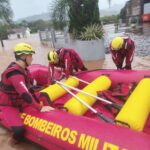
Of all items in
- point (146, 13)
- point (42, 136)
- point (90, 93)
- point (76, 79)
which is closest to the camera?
point (42, 136)

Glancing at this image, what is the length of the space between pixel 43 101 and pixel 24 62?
80 centimetres

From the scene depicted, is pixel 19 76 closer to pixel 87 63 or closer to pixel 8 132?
pixel 8 132

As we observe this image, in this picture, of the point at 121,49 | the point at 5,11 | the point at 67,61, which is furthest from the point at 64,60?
the point at 5,11

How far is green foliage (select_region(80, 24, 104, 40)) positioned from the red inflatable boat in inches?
160

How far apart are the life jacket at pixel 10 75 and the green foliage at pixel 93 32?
5110mm

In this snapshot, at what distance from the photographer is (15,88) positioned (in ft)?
10.4

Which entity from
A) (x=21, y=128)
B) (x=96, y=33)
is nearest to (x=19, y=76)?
(x=21, y=128)

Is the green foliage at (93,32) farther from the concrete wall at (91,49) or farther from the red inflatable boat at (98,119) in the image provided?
the red inflatable boat at (98,119)

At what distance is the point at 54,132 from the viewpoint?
2820 mm

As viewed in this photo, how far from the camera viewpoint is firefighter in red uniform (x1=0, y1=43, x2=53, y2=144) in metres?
3.10

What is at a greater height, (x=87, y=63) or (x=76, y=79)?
(x=76, y=79)

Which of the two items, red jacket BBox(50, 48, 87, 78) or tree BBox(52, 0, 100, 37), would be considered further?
tree BBox(52, 0, 100, 37)

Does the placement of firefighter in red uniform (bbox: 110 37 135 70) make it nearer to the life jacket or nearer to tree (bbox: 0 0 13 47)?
the life jacket

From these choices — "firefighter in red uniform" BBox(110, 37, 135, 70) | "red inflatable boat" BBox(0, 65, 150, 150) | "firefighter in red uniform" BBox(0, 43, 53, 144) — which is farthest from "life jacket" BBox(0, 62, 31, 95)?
"firefighter in red uniform" BBox(110, 37, 135, 70)
